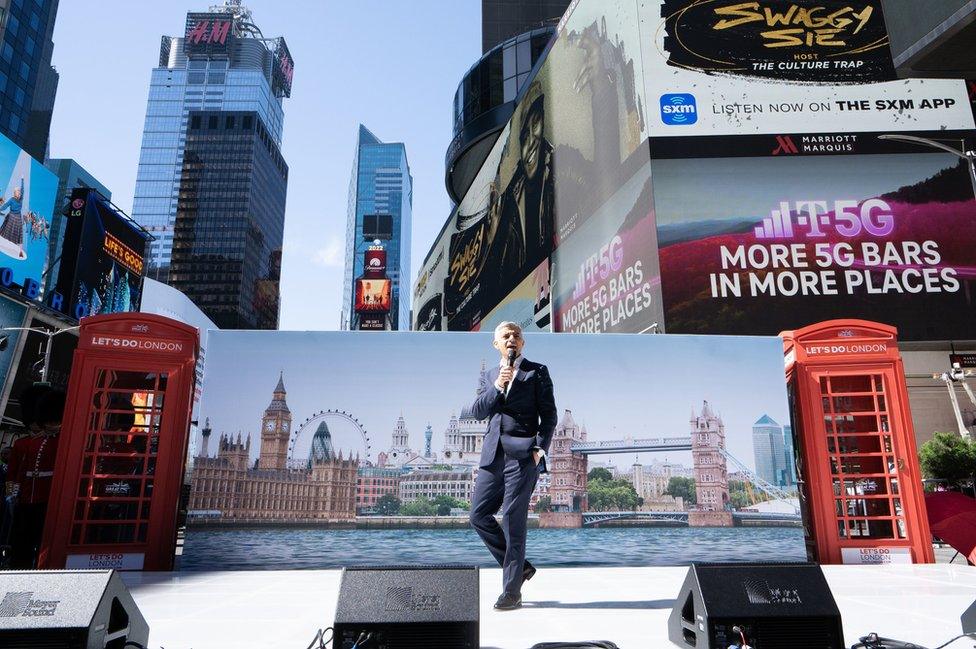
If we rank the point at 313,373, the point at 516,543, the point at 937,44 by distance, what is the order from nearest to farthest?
the point at 937,44 < the point at 516,543 < the point at 313,373

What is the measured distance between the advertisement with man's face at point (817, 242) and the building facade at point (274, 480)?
38.4 feet

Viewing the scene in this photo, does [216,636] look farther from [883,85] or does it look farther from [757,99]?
[883,85]

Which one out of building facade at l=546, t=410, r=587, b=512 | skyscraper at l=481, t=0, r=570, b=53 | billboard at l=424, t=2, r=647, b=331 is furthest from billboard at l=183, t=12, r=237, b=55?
building facade at l=546, t=410, r=587, b=512

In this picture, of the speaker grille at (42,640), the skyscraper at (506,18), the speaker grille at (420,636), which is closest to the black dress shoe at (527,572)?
the speaker grille at (420,636)

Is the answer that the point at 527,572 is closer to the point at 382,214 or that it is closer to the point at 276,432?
the point at 276,432

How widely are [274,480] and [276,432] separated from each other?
1.65 ft

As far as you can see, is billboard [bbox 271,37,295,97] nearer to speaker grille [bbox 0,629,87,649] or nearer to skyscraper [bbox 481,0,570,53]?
skyscraper [bbox 481,0,570,53]

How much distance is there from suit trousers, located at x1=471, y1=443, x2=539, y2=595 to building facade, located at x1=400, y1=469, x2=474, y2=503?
2228mm

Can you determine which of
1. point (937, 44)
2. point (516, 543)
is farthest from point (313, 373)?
point (937, 44)

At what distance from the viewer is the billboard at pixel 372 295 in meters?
52.5

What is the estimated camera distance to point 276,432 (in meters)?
6.68

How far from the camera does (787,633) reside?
2.63 meters

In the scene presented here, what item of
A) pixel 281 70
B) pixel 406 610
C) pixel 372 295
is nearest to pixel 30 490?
pixel 406 610

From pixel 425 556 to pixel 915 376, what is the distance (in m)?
17.0
